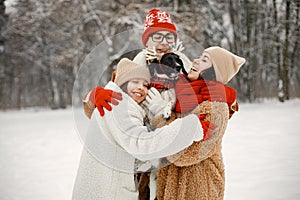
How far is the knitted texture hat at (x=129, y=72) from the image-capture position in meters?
1.38

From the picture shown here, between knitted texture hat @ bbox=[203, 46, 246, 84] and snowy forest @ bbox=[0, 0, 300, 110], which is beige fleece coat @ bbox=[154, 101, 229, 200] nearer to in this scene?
knitted texture hat @ bbox=[203, 46, 246, 84]

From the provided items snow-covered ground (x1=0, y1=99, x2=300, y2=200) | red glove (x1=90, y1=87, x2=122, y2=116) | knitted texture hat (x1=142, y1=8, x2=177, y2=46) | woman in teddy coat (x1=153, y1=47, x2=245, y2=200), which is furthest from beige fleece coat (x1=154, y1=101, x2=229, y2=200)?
snow-covered ground (x1=0, y1=99, x2=300, y2=200)

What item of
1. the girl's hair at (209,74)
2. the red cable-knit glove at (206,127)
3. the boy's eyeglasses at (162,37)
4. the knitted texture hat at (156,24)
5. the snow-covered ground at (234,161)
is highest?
the knitted texture hat at (156,24)

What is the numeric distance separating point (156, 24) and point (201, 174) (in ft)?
2.55

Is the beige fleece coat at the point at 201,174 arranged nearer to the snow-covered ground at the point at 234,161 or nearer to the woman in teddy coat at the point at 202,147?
the woman in teddy coat at the point at 202,147

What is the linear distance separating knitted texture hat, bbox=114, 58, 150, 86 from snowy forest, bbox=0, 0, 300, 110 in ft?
22.4

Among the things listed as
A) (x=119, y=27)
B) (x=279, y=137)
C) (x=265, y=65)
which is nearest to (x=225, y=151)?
(x=279, y=137)

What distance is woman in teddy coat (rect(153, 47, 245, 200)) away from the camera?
1372mm

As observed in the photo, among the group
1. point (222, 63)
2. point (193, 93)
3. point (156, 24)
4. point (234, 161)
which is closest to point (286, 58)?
point (234, 161)

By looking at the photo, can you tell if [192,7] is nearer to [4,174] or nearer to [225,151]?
[225,151]

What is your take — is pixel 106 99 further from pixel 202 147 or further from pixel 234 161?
pixel 234 161

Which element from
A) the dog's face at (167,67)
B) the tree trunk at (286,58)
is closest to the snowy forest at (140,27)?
the tree trunk at (286,58)

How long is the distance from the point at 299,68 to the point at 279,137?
5.78 metres

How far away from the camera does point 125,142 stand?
1.31 meters
